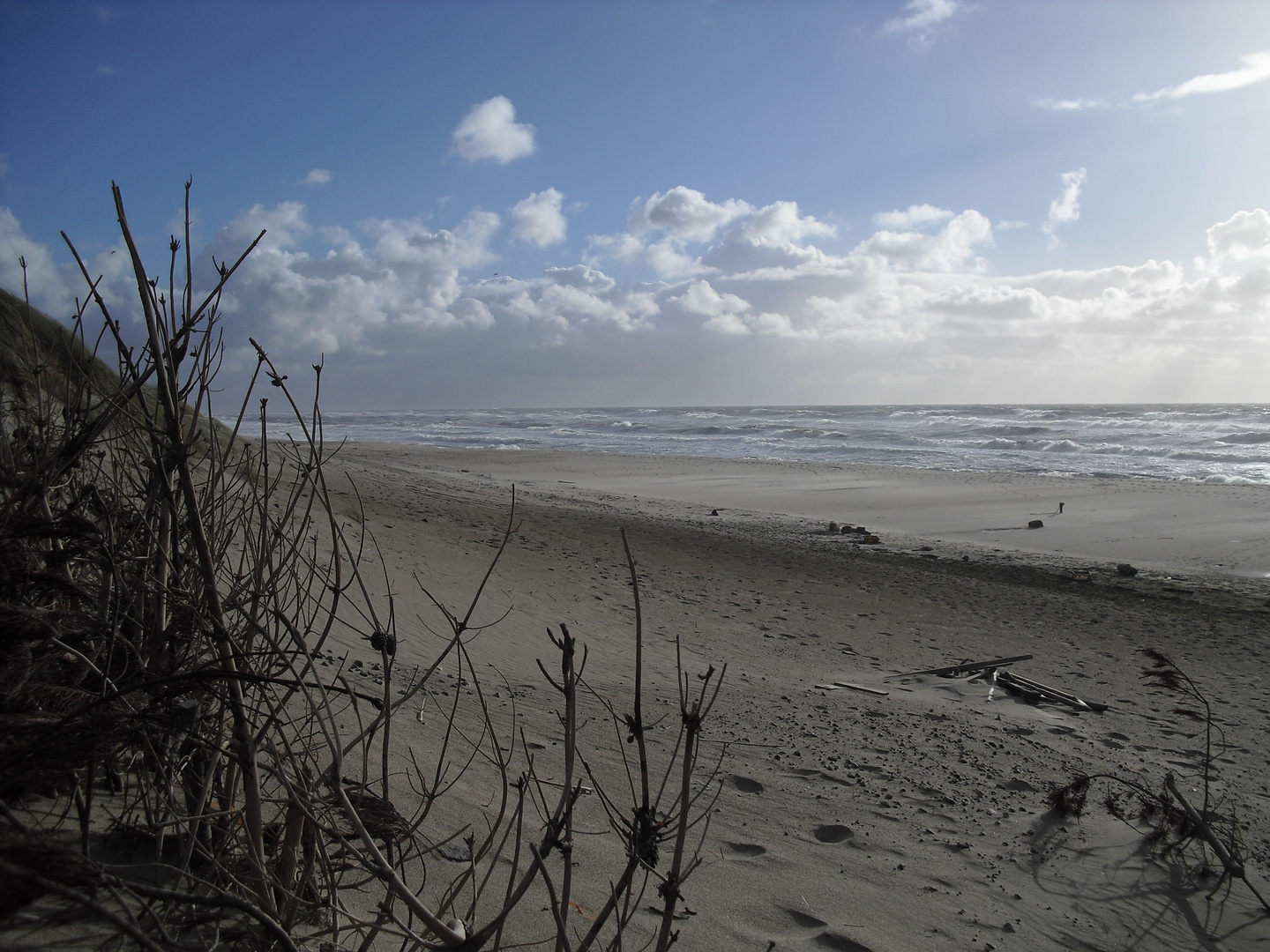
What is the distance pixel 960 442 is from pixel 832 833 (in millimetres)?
33126

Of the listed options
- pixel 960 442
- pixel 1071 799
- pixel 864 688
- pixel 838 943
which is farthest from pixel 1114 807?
pixel 960 442

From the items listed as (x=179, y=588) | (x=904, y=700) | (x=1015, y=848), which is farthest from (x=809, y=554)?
(x=179, y=588)

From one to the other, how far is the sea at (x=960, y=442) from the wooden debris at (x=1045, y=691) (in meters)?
18.7

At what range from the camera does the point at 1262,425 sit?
3378cm

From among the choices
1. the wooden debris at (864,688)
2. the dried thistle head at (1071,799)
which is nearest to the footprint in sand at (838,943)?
the dried thistle head at (1071,799)

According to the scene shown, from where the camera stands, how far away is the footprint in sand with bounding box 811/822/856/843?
3041 millimetres

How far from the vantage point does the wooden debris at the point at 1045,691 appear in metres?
5.00

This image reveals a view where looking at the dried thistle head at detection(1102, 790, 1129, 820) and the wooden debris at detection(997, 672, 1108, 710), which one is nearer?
the dried thistle head at detection(1102, 790, 1129, 820)

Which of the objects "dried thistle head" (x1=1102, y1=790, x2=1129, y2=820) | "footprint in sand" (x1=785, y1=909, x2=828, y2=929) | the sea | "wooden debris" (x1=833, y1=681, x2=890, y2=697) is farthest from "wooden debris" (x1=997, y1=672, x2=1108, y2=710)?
the sea

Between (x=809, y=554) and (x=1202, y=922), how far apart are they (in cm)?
751

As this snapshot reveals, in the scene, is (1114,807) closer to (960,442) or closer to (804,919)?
(804,919)

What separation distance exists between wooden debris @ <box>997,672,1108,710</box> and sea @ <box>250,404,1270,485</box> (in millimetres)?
18731

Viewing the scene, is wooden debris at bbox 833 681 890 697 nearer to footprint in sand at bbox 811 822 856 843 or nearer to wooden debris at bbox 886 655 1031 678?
wooden debris at bbox 886 655 1031 678

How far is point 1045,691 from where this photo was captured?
16.9ft
